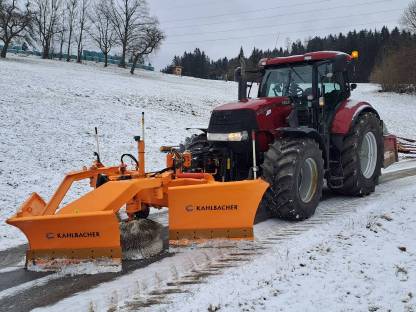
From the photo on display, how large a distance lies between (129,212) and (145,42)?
4523 centimetres

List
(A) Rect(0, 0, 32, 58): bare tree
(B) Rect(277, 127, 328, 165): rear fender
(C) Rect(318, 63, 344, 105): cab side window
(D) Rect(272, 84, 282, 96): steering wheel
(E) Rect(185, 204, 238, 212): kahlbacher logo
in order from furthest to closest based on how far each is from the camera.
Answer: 1. (A) Rect(0, 0, 32, 58): bare tree
2. (D) Rect(272, 84, 282, 96): steering wheel
3. (C) Rect(318, 63, 344, 105): cab side window
4. (B) Rect(277, 127, 328, 165): rear fender
5. (E) Rect(185, 204, 238, 212): kahlbacher logo

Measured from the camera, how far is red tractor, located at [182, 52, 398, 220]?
626cm

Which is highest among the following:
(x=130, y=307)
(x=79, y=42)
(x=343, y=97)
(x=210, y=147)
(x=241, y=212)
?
(x=79, y=42)

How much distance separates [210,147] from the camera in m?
7.22

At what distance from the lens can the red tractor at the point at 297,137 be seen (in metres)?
6.26

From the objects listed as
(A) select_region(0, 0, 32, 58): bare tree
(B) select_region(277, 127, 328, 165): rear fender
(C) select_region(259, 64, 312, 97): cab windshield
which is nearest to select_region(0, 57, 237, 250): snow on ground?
(B) select_region(277, 127, 328, 165): rear fender

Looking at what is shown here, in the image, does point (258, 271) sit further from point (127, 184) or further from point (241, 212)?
point (127, 184)

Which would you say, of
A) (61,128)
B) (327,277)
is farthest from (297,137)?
(61,128)

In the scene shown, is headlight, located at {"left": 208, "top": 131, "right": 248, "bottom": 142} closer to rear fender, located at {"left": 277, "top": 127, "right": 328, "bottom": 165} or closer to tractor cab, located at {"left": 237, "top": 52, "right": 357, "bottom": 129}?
rear fender, located at {"left": 277, "top": 127, "right": 328, "bottom": 165}

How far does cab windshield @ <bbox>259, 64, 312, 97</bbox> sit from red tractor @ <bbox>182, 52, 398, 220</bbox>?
2 centimetres

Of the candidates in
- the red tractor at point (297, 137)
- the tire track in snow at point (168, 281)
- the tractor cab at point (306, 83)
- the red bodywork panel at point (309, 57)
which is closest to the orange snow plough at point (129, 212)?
the tire track in snow at point (168, 281)

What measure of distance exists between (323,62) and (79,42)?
5662 cm

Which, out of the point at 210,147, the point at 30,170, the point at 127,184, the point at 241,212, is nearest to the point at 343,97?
the point at 210,147

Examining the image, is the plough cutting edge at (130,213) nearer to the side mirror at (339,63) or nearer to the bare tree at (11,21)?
the side mirror at (339,63)
